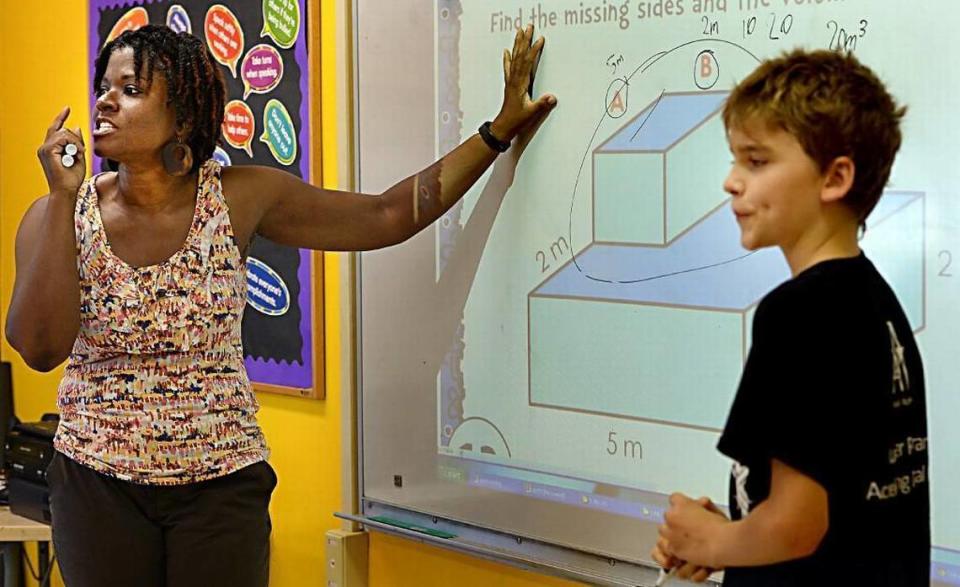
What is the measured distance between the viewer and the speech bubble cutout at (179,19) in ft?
8.74

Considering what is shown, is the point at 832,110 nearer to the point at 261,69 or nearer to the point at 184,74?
the point at 184,74

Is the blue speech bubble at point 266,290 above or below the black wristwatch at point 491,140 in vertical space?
below

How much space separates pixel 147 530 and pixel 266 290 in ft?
2.68

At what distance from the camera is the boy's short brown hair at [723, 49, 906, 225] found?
108cm

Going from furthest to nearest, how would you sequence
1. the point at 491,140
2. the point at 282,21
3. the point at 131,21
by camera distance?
1. the point at 131,21
2. the point at 282,21
3. the point at 491,140

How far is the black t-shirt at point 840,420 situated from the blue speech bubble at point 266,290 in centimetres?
148

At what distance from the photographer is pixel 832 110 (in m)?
1.08

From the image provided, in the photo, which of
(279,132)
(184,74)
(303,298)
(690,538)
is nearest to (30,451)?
(303,298)

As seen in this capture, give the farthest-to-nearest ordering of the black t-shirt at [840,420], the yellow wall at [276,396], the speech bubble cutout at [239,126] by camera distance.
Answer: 1. the speech bubble cutout at [239,126]
2. the yellow wall at [276,396]
3. the black t-shirt at [840,420]

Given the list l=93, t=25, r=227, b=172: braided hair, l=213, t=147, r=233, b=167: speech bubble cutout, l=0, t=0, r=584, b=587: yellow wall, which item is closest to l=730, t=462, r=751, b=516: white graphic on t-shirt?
l=0, t=0, r=584, b=587: yellow wall

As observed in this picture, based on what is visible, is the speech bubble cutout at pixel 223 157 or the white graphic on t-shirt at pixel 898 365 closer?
the white graphic on t-shirt at pixel 898 365

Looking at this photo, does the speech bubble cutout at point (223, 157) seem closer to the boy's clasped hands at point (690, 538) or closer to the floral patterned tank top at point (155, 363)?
the floral patterned tank top at point (155, 363)

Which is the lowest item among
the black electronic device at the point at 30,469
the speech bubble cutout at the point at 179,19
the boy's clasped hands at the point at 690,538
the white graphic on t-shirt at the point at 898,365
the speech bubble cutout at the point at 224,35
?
the black electronic device at the point at 30,469

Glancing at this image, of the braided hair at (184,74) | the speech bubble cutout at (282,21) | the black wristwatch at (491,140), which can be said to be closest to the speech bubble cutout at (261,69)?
the speech bubble cutout at (282,21)
